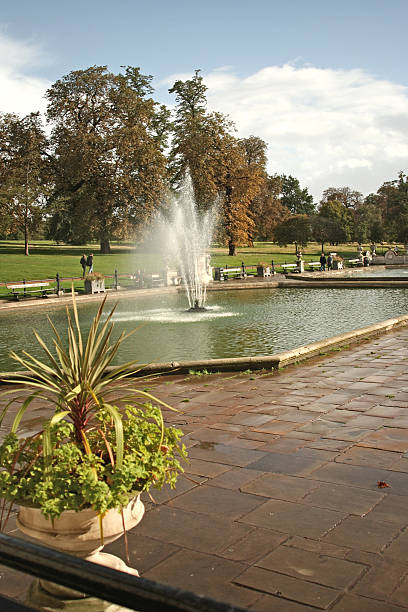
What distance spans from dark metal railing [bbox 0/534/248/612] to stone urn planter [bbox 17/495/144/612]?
1.61 m

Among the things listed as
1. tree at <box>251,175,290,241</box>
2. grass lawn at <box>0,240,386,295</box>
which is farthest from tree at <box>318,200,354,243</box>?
grass lawn at <box>0,240,386,295</box>

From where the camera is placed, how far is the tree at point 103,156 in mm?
48094

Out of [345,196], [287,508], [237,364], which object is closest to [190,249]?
[237,364]

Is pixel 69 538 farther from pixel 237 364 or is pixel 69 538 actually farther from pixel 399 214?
pixel 399 214

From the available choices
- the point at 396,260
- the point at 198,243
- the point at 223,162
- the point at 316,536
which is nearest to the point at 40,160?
the point at 223,162

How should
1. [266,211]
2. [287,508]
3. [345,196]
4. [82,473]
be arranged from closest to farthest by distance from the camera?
[82,473], [287,508], [266,211], [345,196]

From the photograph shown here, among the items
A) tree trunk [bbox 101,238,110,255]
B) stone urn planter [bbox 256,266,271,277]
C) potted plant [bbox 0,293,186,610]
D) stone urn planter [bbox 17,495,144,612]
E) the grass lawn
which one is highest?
tree trunk [bbox 101,238,110,255]

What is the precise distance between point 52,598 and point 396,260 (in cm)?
4929

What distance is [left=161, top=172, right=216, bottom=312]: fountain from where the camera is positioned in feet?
94.8

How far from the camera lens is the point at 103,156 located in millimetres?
48938

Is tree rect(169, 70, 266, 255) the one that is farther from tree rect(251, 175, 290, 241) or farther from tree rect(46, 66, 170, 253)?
tree rect(251, 175, 290, 241)

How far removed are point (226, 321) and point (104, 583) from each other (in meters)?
16.5

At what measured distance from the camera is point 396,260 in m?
49.0

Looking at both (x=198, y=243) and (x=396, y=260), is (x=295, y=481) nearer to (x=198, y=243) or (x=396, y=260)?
(x=198, y=243)
